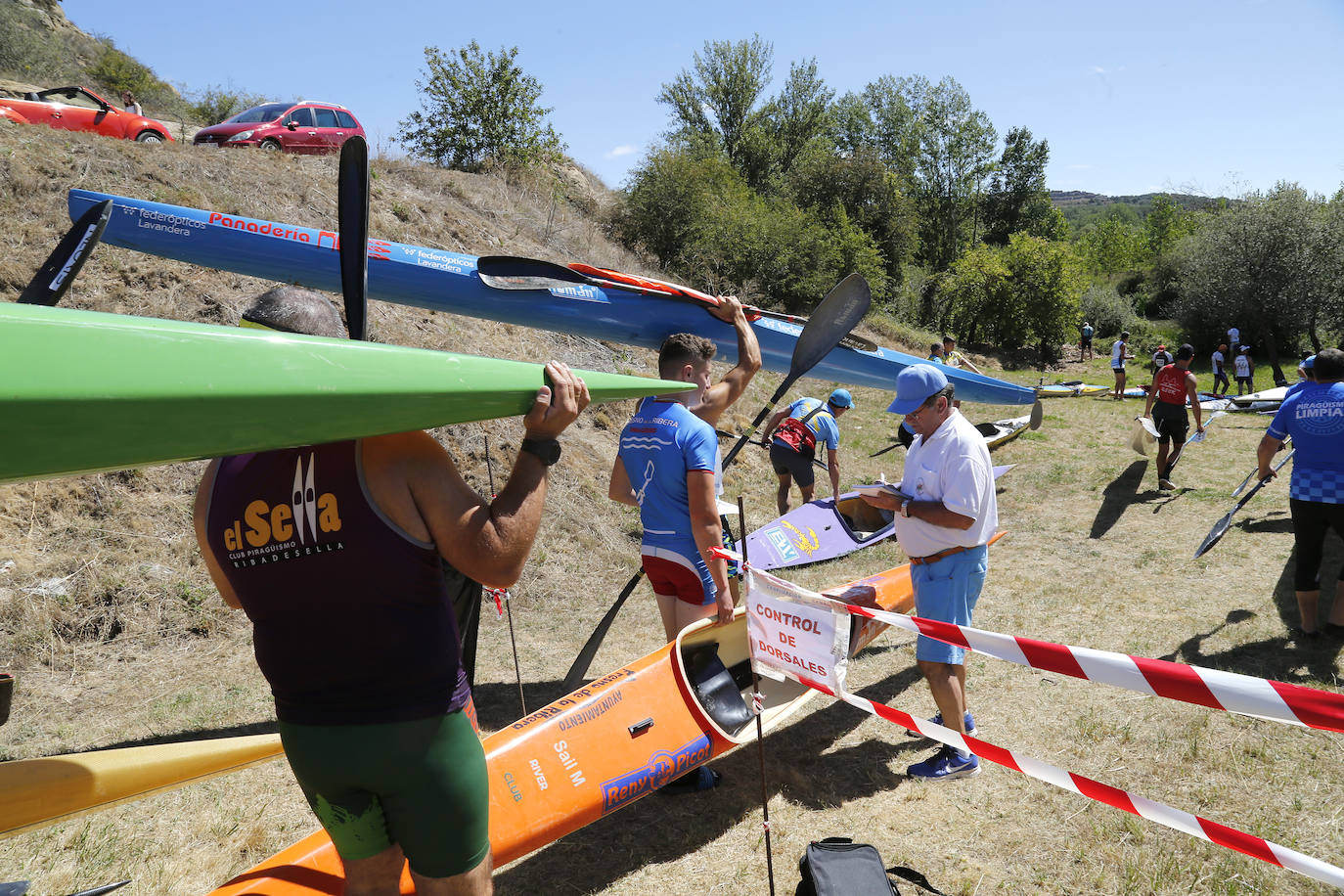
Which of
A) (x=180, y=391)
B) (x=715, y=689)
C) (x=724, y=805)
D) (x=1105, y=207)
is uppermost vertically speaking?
(x=1105, y=207)

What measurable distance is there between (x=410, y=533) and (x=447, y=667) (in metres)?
0.32

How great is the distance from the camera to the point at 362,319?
2.12 metres

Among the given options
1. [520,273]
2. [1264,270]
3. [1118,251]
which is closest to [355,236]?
[520,273]

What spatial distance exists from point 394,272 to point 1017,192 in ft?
177

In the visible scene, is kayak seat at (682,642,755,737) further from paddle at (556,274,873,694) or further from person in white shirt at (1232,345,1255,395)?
person in white shirt at (1232,345,1255,395)

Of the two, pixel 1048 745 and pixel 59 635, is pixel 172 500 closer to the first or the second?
pixel 59 635

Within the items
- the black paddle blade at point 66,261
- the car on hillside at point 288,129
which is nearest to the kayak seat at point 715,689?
the black paddle blade at point 66,261

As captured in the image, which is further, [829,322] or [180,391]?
[829,322]

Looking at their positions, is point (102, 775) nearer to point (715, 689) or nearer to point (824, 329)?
point (715, 689)

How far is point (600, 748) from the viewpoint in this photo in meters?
3.06

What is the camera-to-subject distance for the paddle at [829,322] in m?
4.54

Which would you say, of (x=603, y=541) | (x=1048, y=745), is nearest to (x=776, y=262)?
(x=603, y=541)

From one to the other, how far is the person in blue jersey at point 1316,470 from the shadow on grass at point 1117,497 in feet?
9.58

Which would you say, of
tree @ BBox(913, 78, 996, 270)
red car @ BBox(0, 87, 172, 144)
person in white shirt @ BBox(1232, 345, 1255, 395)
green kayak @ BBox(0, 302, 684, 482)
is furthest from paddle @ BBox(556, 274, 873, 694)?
tree @ BBox(913, 78, 996, 270)
